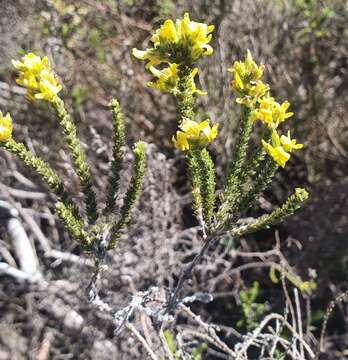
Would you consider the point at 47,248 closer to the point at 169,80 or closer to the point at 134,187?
the point at 134,187

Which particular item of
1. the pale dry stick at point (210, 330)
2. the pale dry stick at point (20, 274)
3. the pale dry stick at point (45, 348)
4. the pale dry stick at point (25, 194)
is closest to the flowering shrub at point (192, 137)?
the pale dry stick at point (210, 330)

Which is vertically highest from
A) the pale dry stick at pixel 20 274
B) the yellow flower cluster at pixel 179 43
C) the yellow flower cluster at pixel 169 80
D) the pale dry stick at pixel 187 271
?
the yellow flower cluster at pixel 179 43

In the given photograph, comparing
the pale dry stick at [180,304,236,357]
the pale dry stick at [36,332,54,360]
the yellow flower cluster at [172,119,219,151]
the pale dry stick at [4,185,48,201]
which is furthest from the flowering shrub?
the pale dry stick at [4,185,48,201]

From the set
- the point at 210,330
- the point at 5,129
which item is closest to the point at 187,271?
the point at 210,330

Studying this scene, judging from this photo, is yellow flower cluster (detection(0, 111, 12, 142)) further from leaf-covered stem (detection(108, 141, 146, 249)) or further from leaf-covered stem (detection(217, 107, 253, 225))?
leaf-covered stem (detection(217, 107, 253, 225))

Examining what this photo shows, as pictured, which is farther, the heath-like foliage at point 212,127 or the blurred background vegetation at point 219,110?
the blurred background vegetation at point 219,110

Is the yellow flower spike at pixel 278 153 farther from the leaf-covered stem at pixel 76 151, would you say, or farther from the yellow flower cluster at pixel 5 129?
the yellow flower cluster at pixel 5 129

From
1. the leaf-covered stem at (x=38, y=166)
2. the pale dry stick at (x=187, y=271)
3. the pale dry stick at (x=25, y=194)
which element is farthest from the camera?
the pale dry stick at (x=25, y=194)
